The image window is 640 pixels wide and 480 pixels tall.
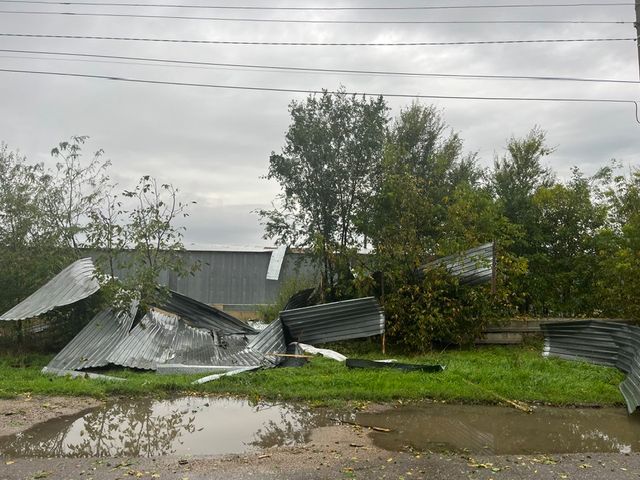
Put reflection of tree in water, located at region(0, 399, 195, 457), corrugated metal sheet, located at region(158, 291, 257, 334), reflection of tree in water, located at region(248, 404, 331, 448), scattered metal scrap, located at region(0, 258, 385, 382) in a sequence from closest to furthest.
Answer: reflection of tree in water, located at region(0, 399, 195, 457)
reflection of tree in water, located at region(248, 404, 331, 448)
scattered metal scrap, located at region(0, 258, 385, 382)
corrugated metal sheet, located at region(158, 291, 257, 334)

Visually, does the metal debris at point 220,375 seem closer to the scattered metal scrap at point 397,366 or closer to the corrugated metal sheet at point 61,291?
the scattered metal scrap at point 397,366

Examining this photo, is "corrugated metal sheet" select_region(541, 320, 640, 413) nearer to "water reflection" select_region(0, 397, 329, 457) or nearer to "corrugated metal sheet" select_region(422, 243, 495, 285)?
"corrugated metal sheet" select_region(422, 243, 495, 285)

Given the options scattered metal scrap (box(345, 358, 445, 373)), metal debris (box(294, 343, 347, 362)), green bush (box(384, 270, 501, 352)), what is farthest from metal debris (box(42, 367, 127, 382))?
green bush (box(384, 270, 501, 352))

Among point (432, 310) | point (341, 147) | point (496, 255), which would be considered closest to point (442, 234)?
point (496, 255)

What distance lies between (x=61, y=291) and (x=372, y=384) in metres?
6.11

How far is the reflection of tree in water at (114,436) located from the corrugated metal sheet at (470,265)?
6033mm

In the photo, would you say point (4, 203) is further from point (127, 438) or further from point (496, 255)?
point (496, 255)

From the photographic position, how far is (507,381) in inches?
316

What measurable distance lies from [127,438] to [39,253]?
23.6ft

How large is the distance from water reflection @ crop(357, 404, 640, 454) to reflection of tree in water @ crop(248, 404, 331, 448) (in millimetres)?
534

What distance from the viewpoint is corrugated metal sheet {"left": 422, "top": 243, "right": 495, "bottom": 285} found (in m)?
11.0

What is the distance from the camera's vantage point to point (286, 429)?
6.16m

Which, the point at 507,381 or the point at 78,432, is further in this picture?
the point at 507,381

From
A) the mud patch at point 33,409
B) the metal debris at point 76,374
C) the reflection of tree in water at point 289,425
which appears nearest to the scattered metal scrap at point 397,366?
the reflection of tree in water at point 289,425
